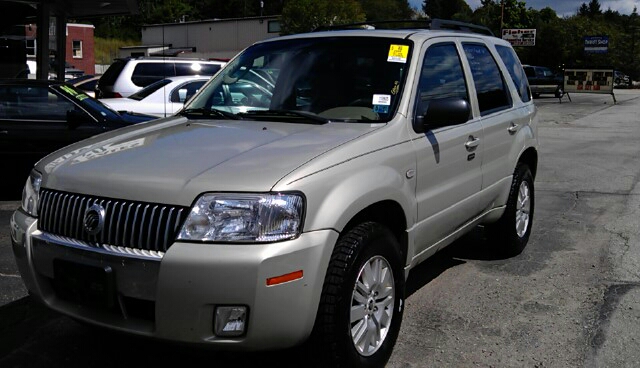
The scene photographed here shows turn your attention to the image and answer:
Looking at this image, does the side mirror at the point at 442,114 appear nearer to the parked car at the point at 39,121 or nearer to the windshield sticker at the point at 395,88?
the windshield sticker at the point at 395,88

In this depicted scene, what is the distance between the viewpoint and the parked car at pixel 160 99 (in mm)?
11258

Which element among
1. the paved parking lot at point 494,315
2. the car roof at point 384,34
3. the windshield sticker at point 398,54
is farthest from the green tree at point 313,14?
the windshield sticker at point 398,54

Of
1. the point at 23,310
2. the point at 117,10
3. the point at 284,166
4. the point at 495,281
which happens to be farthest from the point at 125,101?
the point at 284,166

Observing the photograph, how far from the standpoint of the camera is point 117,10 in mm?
16828

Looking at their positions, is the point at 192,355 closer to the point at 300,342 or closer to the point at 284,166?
the point at 300,342

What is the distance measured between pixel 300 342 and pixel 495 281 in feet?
8.34

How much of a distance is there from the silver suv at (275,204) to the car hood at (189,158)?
0.01 m

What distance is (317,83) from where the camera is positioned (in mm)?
4121

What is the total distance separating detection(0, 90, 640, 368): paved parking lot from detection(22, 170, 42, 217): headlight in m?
0.56

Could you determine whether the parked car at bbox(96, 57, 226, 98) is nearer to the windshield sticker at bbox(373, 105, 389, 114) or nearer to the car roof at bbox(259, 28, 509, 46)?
the car roof at bbox(259, 28, 509, 46)

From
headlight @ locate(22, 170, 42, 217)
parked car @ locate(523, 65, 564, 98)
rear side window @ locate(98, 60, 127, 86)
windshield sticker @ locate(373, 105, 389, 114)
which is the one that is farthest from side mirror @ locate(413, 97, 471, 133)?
parked car @ locate(523, 65, 564, 98)

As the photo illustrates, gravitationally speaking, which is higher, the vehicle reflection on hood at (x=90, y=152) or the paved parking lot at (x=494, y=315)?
the vehicle reflection on hood at (x=90, y=152)

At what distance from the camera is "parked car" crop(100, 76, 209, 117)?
11.3 metres

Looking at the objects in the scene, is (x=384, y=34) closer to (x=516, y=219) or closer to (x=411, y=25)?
(x=411, y=25)
